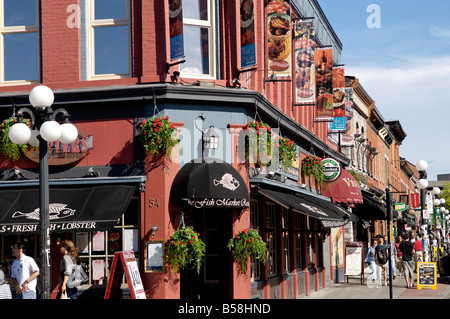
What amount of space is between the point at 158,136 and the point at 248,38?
368cm

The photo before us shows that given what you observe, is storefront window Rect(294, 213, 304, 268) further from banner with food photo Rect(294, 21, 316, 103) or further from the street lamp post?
the street lamp post

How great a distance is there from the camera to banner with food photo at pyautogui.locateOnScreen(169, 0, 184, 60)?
53.4ft

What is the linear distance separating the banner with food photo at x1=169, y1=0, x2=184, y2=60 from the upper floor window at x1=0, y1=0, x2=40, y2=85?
3.52 metres

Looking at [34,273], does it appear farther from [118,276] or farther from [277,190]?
[277,190]

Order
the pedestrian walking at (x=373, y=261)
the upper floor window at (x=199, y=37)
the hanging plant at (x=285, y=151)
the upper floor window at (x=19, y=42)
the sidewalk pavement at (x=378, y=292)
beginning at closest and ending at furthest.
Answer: the upper floor window at (x=199, y=37) → the upper floor window at (x=19, y=42) → the hanging plant at (x=285, y=151) → the sidewalk pavement at (x=378, y=292) → the pedestrian walking at (x=373, y=261)

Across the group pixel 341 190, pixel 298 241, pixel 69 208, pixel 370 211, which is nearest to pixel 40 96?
pixel 69 208

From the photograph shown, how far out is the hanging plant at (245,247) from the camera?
54.0 feet

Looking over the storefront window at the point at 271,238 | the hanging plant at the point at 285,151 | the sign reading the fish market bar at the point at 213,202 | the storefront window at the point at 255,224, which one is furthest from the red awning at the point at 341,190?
the sign reading the fish market bar at the point at 213,202

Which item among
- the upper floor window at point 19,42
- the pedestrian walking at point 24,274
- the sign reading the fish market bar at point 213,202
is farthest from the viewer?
the upper floor window at point 19,42

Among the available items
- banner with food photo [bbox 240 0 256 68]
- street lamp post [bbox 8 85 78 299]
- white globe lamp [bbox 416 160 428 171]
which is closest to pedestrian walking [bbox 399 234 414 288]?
white globe lamp [bbox 416 160 428 171]

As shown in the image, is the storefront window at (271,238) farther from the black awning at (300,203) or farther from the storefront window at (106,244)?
the storefront window at (106,244)

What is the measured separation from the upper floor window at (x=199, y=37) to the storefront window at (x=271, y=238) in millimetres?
5079

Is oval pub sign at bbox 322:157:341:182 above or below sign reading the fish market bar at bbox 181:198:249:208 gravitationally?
above

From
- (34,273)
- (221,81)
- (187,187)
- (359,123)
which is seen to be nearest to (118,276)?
(34,273)
